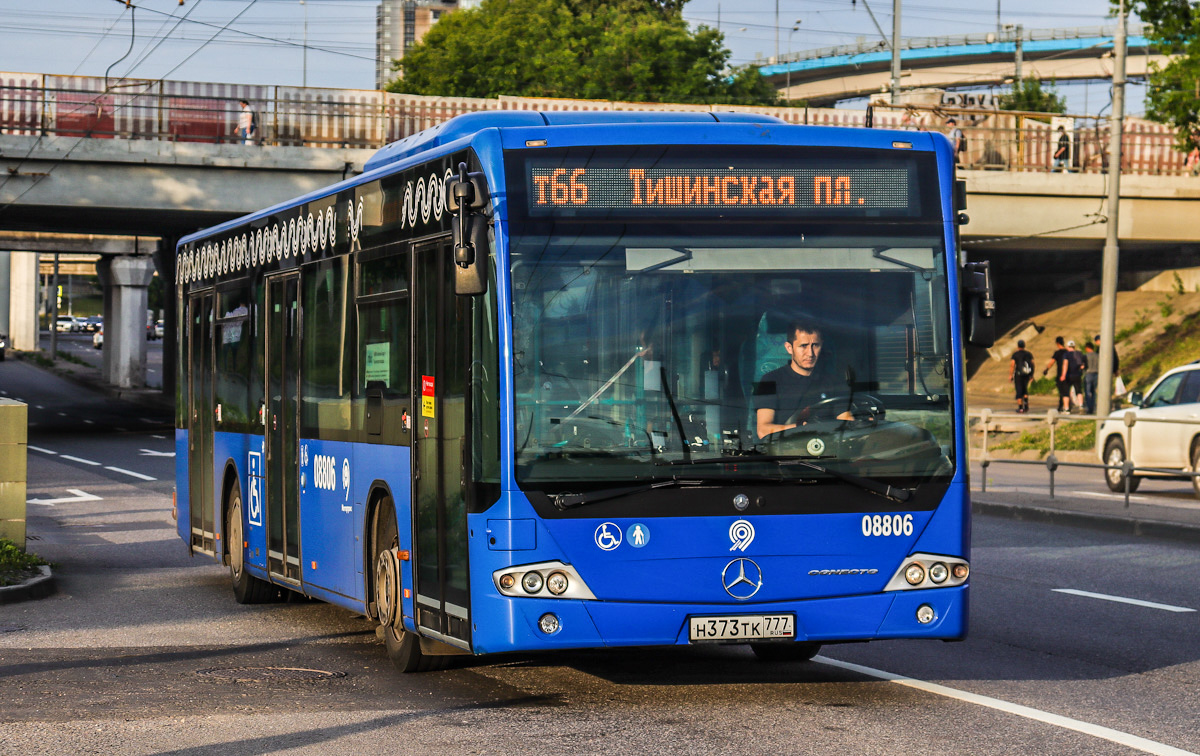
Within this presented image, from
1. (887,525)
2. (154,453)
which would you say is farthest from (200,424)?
(154,453)

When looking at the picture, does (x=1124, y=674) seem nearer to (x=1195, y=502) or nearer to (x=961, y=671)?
(x=961, y=671)

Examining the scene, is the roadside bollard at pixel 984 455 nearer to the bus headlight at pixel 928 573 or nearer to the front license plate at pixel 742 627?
the bus headlight at pixel 928 573

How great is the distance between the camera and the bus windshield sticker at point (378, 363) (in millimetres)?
9180

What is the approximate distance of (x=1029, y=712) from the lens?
7.91 meters

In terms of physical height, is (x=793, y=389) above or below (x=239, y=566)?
above

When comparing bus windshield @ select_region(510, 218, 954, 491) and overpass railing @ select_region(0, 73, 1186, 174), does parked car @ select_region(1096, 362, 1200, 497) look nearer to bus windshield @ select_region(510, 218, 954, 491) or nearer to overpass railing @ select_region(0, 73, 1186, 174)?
bus windshield @ select_region(510, 218, 954, 491)

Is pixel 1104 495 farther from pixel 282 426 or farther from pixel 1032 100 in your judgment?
pixel 1032 100

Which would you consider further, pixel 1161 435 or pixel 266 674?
pixel 1161 435

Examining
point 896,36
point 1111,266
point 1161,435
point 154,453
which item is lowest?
point 154,453

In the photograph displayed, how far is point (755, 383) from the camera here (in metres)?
7.85

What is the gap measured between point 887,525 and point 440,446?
7.07 ft

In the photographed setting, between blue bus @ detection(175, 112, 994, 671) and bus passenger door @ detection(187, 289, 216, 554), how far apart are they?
18.0 feet

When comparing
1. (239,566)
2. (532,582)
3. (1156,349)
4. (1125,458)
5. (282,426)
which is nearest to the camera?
(532,582)

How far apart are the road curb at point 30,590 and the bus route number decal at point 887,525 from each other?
24.0 ft
